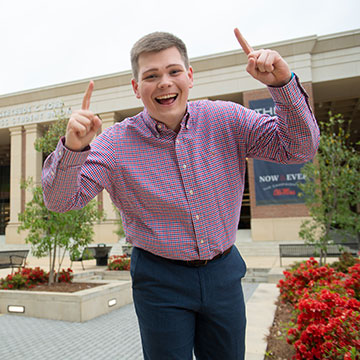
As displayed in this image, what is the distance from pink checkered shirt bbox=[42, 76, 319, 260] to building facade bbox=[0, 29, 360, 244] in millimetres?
18358

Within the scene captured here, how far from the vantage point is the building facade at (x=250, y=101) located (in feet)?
69.0

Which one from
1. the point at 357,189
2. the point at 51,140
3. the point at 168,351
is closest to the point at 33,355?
the point at 168,351

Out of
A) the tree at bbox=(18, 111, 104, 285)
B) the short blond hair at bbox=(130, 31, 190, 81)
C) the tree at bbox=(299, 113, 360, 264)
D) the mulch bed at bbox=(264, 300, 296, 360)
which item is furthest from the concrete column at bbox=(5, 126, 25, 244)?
the short blond hair at bbox=(130, 31, 190, 81)

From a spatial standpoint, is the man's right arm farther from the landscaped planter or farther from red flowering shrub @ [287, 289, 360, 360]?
the landscaped planter

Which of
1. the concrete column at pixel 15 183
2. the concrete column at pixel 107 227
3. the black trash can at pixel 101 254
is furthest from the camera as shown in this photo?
the concrete column at pixel 15 183

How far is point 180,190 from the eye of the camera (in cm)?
163

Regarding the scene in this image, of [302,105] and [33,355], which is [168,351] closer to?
[302,105]

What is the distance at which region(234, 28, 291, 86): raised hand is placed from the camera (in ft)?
4.66

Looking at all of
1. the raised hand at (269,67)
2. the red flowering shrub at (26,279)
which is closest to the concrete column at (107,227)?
the red flowering shrub at (26,279)

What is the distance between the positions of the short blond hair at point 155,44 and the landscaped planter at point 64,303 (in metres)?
5.93

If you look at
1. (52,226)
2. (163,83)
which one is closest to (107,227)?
(52,226)

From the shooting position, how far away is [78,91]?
26.1m

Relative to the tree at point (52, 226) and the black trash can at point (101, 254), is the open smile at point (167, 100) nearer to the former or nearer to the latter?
the tree at point (52, 226)

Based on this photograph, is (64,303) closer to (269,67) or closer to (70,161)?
(70,161)
